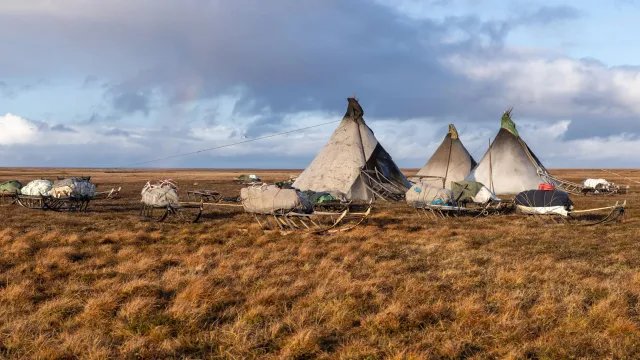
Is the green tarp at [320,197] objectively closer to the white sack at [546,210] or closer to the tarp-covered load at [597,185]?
the white sack at [546,210]

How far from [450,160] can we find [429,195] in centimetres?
1840

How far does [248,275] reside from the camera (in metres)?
11.4

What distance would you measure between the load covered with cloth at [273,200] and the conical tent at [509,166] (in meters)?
22.2

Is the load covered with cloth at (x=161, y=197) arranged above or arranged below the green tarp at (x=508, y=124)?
below

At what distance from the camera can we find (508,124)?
122ft

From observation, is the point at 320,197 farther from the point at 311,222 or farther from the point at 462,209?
the point at 462,209

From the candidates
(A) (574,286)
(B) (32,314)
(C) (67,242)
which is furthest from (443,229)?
(B) (32,314)

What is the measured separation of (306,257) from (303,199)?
4.15 metres

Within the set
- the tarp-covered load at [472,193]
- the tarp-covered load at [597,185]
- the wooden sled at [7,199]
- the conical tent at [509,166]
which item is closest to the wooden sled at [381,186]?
the tarp-covered load at [472,193]

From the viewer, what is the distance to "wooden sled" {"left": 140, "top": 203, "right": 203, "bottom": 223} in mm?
21109

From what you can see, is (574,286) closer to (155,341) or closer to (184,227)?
(155,341)

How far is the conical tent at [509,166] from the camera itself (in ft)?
117

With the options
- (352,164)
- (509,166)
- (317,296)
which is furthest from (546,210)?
(509,166)

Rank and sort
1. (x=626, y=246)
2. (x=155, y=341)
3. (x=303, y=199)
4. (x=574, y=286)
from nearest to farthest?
1. (x=155, y=341)
2. (x=574, y=286)
3. (x=626, y=246)
4. (x=303, y=199)
